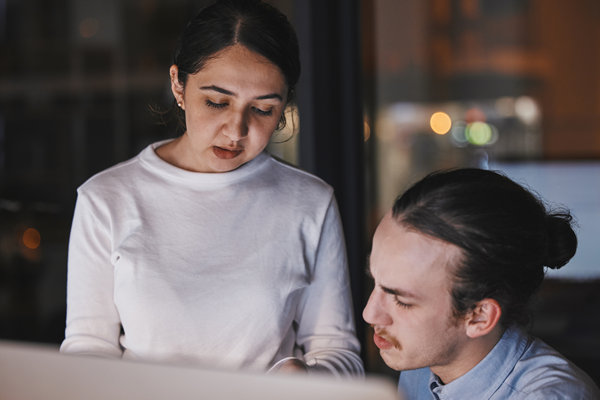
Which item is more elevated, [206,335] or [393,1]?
[393,1]

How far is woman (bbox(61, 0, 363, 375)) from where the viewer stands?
3.69 feet

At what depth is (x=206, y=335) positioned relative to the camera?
3.72 ft

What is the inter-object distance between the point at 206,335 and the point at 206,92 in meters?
0.39

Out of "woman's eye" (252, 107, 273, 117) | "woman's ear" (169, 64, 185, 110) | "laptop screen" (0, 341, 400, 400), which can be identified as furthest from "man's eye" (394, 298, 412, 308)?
"laptop screen" (0, 341, 400, 400)

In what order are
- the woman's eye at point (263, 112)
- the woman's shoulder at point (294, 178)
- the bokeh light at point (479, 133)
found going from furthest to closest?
the bokeh light at point (479, 133)
the woman's shoulder at point (294, 178)
the woman's eye at point (263, 112)

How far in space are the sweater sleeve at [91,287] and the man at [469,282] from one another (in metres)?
0.41

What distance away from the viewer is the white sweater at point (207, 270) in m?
1.12

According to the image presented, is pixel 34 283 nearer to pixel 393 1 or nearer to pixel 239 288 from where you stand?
pixel 393 1

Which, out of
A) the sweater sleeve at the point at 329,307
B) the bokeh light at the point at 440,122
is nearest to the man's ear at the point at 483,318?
the sweater sleeve at the point at 329,307

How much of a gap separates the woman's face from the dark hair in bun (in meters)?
0.27

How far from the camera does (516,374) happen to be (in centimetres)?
109

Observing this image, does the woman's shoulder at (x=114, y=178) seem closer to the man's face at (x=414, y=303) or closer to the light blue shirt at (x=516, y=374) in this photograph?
the man's face at (x=414, y=303)

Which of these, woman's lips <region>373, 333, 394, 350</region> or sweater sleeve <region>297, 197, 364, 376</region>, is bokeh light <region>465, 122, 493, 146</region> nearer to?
sweater sleeve <region>297, 197, 364, 376</region>

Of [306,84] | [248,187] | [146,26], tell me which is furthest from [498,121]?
[248,187]
